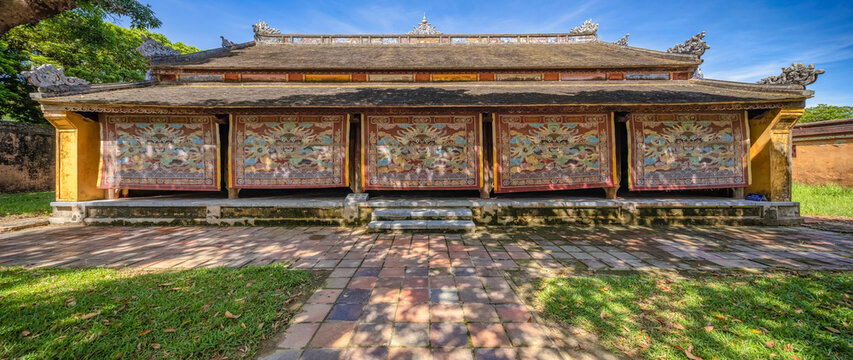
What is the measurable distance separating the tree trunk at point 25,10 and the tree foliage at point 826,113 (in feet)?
155

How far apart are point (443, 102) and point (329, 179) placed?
3.12m

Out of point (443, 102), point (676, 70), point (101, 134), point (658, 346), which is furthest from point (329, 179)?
point (676, 70)

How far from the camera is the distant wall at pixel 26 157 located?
31.6 feet

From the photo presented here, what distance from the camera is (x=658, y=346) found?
195 centimetres

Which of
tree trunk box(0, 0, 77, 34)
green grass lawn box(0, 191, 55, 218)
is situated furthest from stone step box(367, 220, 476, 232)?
green grass lawn box(0, 191, 55, 218)

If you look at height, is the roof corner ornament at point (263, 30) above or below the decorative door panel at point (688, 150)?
above

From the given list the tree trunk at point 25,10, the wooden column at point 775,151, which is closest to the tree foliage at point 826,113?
the wooden column at point 775,151

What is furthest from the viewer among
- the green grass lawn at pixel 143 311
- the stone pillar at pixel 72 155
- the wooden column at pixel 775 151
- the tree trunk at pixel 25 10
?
the wooden column at pixel 775 151

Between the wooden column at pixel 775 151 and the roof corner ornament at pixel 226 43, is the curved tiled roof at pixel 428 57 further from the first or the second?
the wooden column at pixel 775 151

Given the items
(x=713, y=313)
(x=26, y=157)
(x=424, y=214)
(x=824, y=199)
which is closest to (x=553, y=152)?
(x=424, y=214)

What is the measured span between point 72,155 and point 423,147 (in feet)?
24.5

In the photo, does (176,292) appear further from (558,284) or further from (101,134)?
(101,134)

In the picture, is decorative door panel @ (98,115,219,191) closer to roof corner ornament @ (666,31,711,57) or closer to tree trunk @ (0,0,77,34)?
tree trunk @ (0,0,77,34)

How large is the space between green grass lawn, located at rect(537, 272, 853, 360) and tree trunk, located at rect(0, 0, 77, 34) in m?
5.90
